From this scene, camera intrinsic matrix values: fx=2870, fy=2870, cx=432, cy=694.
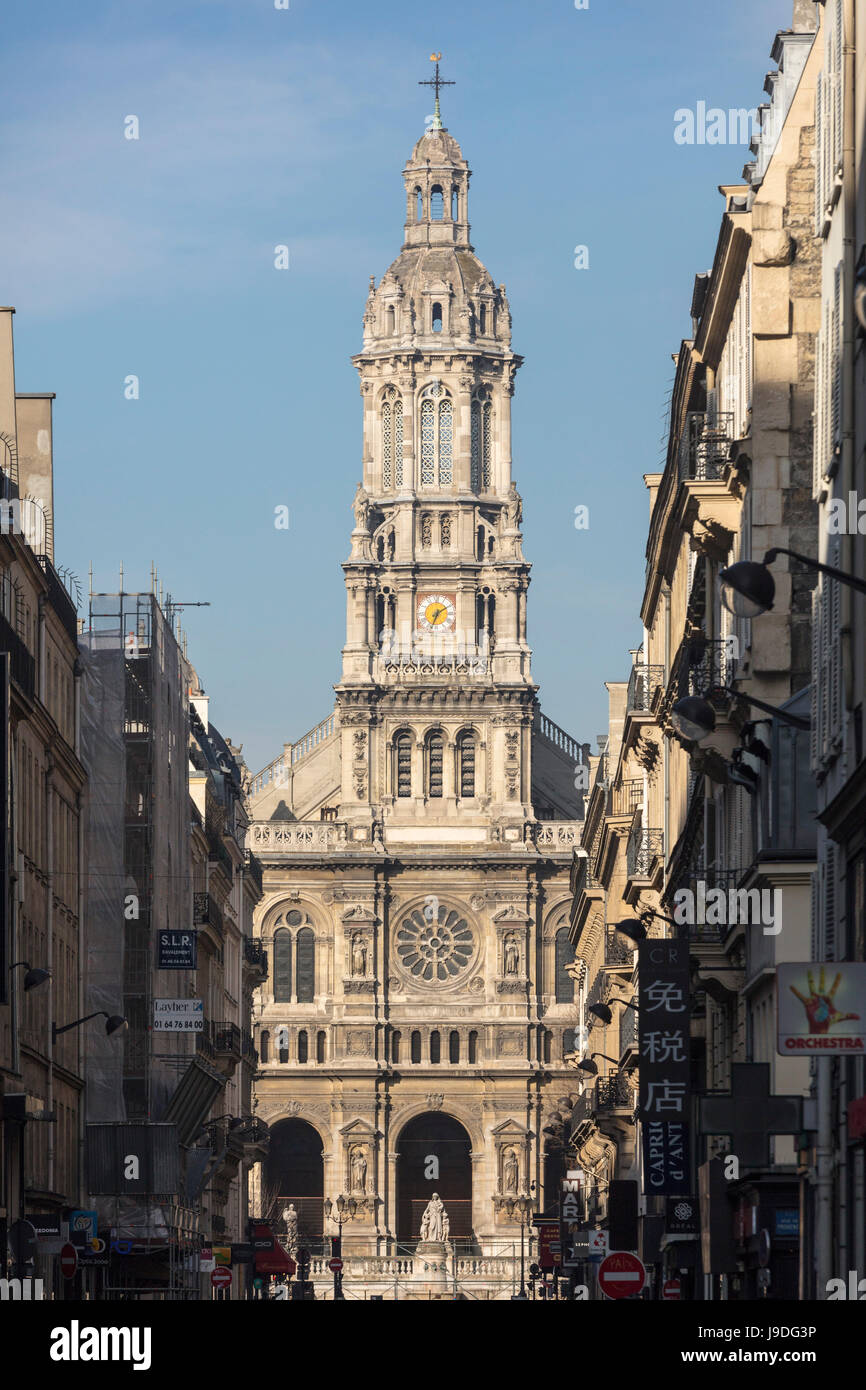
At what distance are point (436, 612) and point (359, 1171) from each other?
89.9 feet

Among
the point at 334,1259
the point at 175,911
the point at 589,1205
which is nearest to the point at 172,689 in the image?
the point at 175,911

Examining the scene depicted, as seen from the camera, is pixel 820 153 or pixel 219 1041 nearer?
pixel 820 153

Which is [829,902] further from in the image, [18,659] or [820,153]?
[18,659]

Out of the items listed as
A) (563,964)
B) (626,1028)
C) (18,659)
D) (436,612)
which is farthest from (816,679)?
(436,612)

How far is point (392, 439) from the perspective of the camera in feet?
479

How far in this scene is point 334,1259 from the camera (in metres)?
122

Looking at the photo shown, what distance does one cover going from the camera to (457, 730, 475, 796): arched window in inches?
5463

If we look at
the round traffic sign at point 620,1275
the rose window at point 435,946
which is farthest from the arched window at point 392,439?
the round traffic sign at point 620,1275

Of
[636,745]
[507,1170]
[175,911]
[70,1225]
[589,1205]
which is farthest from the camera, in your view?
[507,1170]

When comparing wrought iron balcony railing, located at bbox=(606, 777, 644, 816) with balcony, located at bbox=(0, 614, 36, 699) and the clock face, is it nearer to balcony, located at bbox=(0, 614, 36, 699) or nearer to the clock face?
balcony, located at bbox=(0, 614, 36, 699)

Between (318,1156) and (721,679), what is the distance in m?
96.7

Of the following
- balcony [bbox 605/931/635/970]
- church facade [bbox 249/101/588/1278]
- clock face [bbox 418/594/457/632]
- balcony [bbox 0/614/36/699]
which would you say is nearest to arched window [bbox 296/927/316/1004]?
church facade [bbox 249/101/588/1278]
